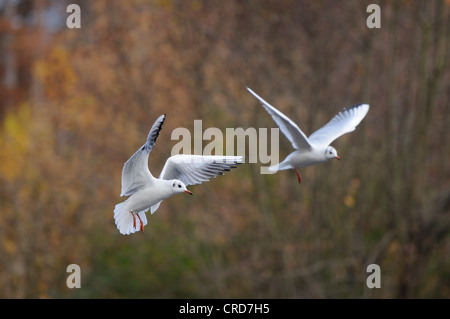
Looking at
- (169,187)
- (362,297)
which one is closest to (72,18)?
(169,187)

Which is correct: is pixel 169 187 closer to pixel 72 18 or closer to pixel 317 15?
pixel 72 18

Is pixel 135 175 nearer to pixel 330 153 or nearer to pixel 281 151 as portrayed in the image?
pixel 330 153

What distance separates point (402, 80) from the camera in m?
15.6

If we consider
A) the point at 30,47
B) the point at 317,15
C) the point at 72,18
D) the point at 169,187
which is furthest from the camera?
the point at 30,47

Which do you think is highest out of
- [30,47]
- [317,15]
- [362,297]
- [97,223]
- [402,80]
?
[30,47]

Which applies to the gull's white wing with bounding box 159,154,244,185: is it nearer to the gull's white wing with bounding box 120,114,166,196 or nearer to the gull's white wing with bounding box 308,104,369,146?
the gull's white wing with bounding box 120,114,166,196

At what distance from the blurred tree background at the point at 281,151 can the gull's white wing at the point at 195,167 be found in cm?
939

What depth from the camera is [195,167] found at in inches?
148

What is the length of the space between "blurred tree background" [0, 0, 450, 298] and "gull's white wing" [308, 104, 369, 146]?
7.80m

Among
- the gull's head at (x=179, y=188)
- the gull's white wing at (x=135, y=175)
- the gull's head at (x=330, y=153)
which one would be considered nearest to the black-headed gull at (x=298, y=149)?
the gull's head at (x=330, y=153)

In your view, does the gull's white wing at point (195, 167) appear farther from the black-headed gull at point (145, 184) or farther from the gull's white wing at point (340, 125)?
the gull's white wing at point (340, 125)

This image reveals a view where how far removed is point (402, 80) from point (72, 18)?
10344mm

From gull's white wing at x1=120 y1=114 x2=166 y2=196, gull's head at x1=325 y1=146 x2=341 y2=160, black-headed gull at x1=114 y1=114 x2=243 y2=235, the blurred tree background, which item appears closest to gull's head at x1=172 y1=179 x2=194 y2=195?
black-headed gull at x1=114 y1=114 x2=243 y2=235

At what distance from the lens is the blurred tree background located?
13203 mm
